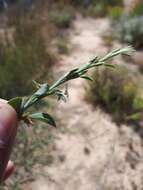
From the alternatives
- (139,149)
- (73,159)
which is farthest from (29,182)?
(139,149)

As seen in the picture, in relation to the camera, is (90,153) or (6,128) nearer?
(6,128)

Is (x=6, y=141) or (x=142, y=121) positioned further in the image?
(x=142, y=121)

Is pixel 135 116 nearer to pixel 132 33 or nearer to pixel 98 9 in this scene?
pixel 132 33

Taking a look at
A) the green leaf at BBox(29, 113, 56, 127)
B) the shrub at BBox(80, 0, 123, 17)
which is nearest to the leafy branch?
the green leaf at BBox(29, 113, 56, 127)

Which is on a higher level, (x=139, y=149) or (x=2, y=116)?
(x=2, y=116)

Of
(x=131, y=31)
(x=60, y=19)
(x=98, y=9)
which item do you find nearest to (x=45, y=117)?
(x=131, y=31)

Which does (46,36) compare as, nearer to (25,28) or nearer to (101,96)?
(25,28)
